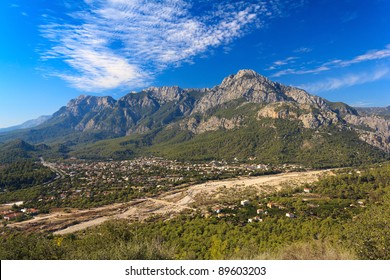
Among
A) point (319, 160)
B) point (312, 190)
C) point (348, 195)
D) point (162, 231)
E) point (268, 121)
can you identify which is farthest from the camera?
point (268, 121)

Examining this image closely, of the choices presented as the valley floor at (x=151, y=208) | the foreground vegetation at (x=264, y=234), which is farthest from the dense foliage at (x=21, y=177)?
the foreground vegetation at (x=264, y=234)

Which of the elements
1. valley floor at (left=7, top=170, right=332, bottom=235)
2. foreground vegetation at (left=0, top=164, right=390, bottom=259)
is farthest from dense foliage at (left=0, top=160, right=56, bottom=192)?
foreground vegetation at (left=0, top=164, right=390, bottom=259)

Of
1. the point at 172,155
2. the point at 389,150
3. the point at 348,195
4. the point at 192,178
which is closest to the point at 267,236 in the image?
the point at 348,195

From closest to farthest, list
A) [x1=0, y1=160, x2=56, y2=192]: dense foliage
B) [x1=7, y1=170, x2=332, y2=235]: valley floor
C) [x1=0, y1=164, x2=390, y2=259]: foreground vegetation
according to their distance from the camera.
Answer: [x1=0, y1=164, x2=390, y2=259]: foreground vegetation, [x1=7, y1=170, x2=332, y2=235]: valley floor, [x1=0, y1=160, x2=56, y2=192]: dense foliage

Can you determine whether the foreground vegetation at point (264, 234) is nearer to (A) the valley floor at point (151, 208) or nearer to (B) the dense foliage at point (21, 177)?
(A) the valley floor at point (151, 208)

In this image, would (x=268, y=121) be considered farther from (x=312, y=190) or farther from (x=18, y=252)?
(x=18, y=252)

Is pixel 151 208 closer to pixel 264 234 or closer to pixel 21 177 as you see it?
pixel 264 234

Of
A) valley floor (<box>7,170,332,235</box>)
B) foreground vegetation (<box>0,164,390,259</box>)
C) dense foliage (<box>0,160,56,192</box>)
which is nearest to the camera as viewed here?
foreground vegetation (<box>0,164,390,259</box>)

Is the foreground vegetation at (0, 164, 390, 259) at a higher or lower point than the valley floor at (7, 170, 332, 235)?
higher

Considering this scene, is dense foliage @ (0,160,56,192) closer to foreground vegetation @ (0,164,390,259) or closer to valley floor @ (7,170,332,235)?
valley floor @ (7,170,332,235)
